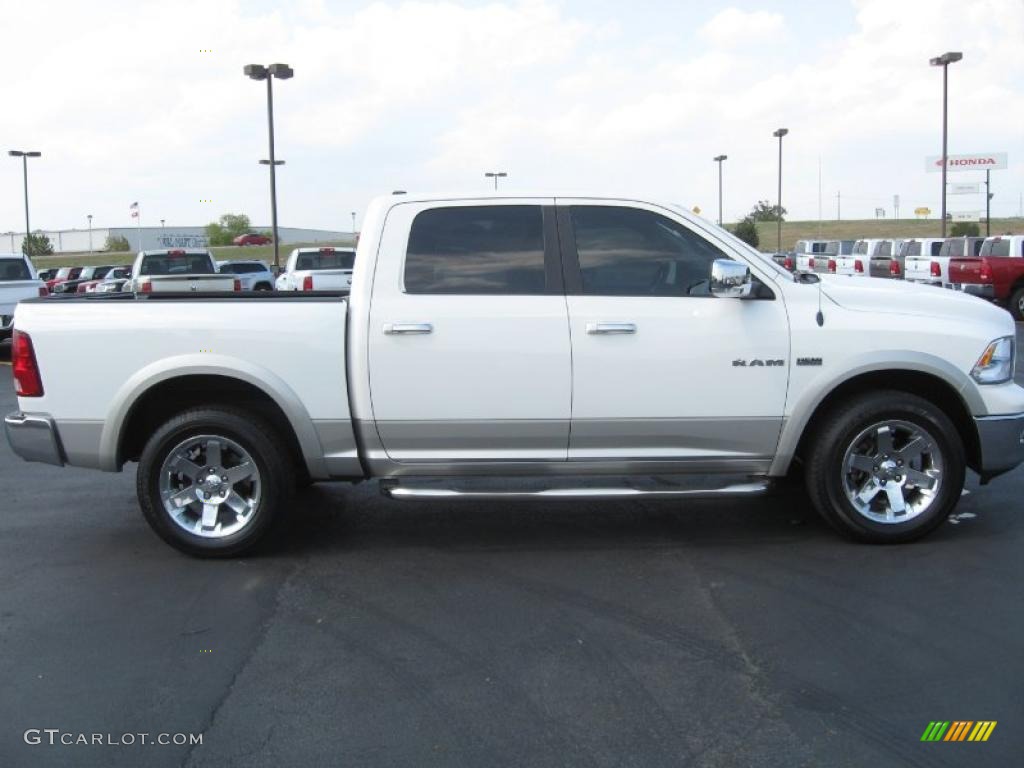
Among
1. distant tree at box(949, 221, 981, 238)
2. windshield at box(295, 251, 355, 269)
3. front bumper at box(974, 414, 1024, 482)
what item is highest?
distant tree at box(949, 221, 981, 238)

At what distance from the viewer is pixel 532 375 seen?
18.8 feet

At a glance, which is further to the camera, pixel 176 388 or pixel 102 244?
pixel 102 244

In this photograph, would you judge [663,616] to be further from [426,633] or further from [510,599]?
[426,633]

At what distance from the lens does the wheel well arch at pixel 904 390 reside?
599 cm

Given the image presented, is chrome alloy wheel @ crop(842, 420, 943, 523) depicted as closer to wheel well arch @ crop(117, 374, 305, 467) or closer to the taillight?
wheel well arch @ crop(117, 374, 305, 467)

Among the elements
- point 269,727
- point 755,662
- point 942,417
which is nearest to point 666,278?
point 942,417

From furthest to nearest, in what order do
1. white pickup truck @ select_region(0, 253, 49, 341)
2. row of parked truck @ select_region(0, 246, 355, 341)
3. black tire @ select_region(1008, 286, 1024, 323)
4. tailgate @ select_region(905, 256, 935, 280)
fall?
tailgate @ select_region(905, 256, 935, 280) < black tire @ select_region(1008, 286, 1024, 323) < white pickup truck @ select_region(0, 253, 49, 341) < row of parked truck @ select_region(0, 246, 355, 341)

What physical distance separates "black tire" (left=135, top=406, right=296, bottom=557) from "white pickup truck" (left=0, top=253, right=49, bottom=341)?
466 inches

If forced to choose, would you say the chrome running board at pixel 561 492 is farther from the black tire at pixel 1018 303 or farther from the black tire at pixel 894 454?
the black tire at pixel 1018 303

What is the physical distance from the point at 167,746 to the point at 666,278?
3.48m

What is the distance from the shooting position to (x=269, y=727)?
3.90 metres

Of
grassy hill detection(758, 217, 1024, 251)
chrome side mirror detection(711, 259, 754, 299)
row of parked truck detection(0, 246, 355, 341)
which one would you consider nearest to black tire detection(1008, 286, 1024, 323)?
row of parked truck detection(0, 246, 355, 341)

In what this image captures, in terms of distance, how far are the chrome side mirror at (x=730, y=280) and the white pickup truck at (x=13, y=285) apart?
13.5 m

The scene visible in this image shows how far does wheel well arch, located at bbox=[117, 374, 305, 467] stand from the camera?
595 centimetres
